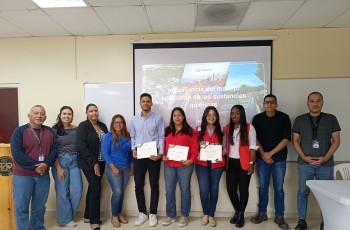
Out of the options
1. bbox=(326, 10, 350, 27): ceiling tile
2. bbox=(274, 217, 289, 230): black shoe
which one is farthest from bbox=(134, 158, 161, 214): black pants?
bbox=(326, 10, 350, 27): ceiling tile

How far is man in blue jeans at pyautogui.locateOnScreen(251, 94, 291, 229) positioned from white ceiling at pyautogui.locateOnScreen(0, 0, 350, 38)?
3.47 feet

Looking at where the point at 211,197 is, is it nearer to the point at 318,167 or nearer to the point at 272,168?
the point at 272,168

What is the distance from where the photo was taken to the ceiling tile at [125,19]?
2.74 meters

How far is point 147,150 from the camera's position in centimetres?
301

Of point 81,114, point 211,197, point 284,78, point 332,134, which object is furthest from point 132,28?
point 332,134

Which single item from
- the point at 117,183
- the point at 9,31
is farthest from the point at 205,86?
the point at 9,31

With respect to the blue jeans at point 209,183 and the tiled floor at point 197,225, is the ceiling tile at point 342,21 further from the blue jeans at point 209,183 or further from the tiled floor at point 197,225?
the tiled floor at point 197,225

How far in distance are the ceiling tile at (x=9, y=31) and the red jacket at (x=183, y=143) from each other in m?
2.61

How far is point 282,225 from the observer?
304 cm

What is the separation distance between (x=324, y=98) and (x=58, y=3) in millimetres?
3661

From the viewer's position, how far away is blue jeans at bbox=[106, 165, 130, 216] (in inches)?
122

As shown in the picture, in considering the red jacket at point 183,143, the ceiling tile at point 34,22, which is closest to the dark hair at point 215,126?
the red jacket at point 183,143

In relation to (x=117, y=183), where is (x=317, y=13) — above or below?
above

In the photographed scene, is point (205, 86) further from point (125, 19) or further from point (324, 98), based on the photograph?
point (324, 98)
